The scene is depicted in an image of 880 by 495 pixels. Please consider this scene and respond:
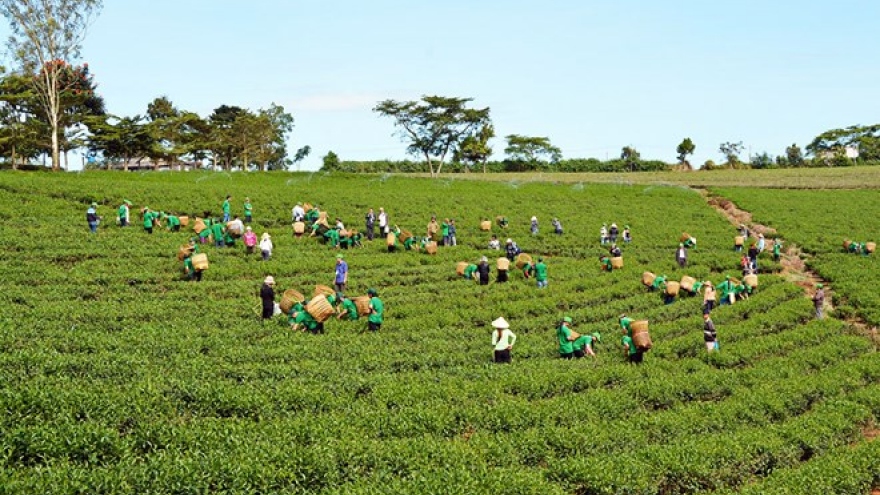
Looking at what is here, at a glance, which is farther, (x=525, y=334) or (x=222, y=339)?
(x=525, y=334)

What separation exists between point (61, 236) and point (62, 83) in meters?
38.4

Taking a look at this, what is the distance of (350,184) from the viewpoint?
67.6 metres

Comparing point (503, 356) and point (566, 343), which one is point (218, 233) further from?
point (566, 343)

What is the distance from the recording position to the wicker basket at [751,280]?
3098cm

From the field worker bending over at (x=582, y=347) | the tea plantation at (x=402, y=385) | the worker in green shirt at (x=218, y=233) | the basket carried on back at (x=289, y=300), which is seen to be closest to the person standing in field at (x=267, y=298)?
the basket carried on back at (x=289, y=300)

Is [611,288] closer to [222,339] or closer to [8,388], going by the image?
[222,339]

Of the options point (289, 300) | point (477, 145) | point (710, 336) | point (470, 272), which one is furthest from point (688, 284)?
point (477, 145)

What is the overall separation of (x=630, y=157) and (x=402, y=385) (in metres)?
104

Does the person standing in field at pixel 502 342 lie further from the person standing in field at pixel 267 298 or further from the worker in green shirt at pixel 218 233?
the worker in green shirt at pixel 218 233

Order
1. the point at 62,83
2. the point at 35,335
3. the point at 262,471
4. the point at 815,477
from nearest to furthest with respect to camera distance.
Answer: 1. the point at 262,471
2. the point at 815,477
3. the point at 35,335
4. the point at 62,83

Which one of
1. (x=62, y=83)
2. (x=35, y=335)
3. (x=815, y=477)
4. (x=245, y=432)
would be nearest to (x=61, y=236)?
(x=35, y=335)

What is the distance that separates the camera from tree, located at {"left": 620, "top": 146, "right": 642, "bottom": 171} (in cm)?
10994

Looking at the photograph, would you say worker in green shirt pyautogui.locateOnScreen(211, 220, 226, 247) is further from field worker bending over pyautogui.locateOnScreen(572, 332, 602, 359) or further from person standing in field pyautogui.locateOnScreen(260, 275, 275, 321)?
field worker bending over pyautogui.locateOnScreen(572, 332, 602, 359)

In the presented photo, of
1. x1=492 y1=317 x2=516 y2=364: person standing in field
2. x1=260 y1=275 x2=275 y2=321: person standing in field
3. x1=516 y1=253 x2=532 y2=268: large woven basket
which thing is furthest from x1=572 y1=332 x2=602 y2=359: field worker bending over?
x1=516 y1=253 x2=532 y2=268: large woven basket
